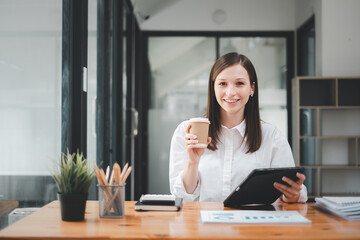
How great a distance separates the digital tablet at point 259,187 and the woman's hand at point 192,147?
223 millimetres

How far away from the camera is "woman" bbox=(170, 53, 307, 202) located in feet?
6.08

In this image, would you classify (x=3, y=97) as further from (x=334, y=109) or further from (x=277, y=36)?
(x=277, y=36)

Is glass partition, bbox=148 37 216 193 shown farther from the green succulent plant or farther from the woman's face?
the green succulent plant

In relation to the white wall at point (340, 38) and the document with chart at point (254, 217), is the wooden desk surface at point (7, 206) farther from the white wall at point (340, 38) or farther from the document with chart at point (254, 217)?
the white wall at point (340, 38)

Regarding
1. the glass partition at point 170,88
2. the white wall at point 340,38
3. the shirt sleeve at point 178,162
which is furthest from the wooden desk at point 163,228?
the glass partition at point 170,88

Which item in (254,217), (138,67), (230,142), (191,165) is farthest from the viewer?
(138,67)

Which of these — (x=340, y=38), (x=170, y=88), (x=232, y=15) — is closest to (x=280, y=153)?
(x=340, y=38)

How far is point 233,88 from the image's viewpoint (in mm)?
1823

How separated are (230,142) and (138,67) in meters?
3.61

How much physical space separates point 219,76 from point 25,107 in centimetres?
89

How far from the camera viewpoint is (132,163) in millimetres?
4852

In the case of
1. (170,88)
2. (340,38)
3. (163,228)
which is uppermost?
(340,38)

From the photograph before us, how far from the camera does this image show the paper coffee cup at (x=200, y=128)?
1.37 m

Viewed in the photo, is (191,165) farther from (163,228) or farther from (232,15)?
(232,15)
